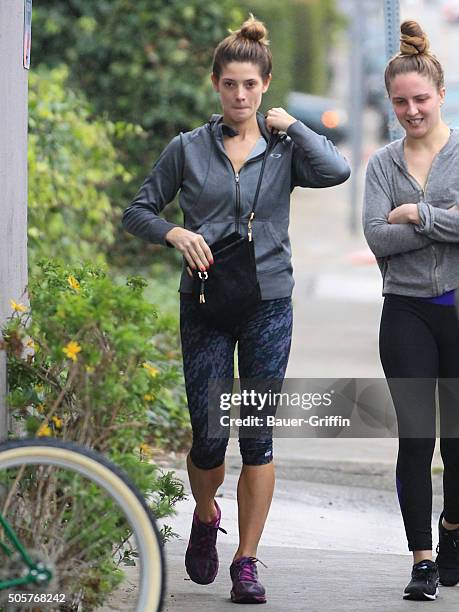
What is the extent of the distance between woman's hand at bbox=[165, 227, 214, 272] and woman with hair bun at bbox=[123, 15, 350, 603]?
0.9 inches

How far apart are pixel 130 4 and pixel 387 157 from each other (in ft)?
26.2

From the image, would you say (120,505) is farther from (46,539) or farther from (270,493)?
(270,493)

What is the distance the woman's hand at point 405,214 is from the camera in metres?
4.64

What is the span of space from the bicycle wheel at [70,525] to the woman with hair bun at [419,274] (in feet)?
3.73

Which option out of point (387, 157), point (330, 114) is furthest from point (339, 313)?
point (330, 114)

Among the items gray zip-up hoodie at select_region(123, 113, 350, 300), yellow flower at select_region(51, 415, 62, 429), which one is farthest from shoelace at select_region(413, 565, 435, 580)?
yellow flower at select_region(51, 415, 62, 429)

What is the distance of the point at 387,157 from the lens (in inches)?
190

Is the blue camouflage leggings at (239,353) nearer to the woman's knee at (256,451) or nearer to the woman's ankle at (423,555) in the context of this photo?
the woman's knee at (256,451)

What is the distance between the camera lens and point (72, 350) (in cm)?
381

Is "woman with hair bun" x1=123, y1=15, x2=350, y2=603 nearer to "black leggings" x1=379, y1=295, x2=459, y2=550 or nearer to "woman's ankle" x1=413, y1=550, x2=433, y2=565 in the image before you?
"black leggings" x1=379, y1=295, x2=459, y2=550

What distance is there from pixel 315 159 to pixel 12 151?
0.97 m

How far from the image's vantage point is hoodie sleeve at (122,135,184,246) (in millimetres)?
4703

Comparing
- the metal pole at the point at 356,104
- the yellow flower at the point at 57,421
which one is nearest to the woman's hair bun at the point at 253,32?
the yellow flower at the point at 57,421

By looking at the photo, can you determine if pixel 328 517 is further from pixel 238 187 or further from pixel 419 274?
pixel 238 187
